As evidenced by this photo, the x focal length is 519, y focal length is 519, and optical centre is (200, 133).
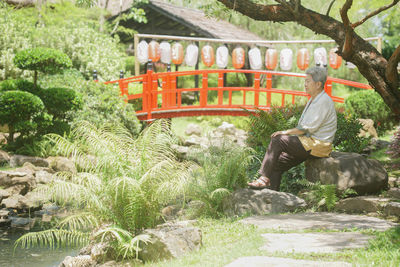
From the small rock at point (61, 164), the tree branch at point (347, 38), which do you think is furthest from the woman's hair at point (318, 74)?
the small rock at point (61, 164)

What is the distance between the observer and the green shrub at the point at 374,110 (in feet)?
46.9

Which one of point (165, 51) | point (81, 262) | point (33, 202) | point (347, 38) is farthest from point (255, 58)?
point (81, 262)

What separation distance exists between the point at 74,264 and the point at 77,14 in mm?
17341

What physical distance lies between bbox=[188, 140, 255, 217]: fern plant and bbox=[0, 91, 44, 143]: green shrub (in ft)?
17.9

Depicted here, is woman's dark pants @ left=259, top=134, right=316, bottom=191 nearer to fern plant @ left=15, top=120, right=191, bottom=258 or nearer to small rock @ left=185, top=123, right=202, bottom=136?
fern plant @ left=15, top=120, right=191, bottom=258

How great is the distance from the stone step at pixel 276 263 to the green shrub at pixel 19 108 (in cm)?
832

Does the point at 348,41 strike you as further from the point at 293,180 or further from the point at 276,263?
the point at 276,263

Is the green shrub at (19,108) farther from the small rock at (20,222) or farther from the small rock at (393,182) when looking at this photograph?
the small rock at (393,182)

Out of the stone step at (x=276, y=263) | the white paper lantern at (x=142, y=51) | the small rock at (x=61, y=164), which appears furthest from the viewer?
the white paper lantern at (x=142, y=51)

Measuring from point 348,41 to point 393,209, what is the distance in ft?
7.30

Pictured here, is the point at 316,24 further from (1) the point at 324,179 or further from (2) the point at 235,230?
(2) the point at 235,230

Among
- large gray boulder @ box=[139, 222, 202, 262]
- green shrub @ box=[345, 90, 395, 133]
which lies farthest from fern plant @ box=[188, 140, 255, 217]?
green shrub @ box=[345, 90, 395, 133]

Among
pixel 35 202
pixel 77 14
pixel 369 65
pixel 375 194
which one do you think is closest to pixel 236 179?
pixel 375 194

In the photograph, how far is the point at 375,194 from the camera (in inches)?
279
